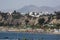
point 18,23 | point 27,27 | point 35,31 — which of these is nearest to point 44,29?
point 35,31

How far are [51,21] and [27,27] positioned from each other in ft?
25.6

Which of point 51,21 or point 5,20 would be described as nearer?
point 51,21

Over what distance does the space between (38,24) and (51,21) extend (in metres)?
3.90

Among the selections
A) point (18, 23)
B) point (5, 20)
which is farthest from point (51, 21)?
point (5, 20)

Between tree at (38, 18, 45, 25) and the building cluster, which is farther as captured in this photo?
the building cluster

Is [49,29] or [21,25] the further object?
[21,25]

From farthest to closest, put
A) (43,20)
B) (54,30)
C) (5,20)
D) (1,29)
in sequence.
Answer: (5,20) < (43,20) < (1,29) < (54,30)

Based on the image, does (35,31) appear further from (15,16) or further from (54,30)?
(15,16)

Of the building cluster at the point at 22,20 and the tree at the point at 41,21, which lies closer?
the tree at the point at 41,21

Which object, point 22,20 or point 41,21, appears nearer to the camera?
point 41,21

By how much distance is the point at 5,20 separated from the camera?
11888 centimetres

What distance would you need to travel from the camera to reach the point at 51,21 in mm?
106562

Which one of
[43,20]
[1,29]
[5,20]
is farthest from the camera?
[5,20]

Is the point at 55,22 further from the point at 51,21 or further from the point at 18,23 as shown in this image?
the point at 18,23
